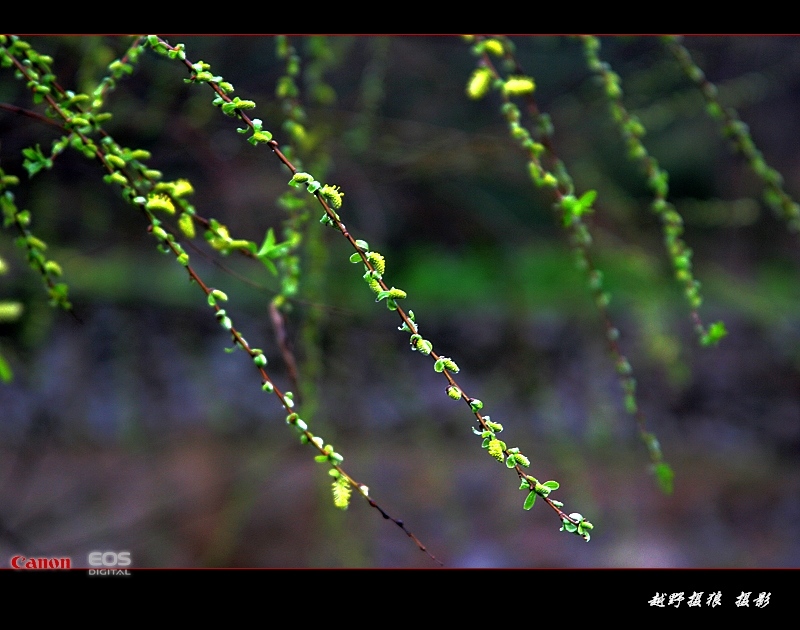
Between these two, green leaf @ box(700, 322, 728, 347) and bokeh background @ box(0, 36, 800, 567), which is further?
bokeh background @ box(0, 36, 800, 567)

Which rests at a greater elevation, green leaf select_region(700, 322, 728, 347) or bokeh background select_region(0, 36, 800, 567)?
bokeh background select_region(0, 36, 800, 567)

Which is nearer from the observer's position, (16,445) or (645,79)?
(645,79)

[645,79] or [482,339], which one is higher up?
[482,339]

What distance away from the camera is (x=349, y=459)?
507 cm

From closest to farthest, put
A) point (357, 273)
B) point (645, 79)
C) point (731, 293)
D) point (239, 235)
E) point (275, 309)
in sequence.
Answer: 1. point (275, 309)
2. point (645, 79)
3. point (731, 293)
4. point (239, 235)
5. point (357, 273)

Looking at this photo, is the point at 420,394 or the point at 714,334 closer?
the point at 714,334

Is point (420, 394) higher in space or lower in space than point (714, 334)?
higher

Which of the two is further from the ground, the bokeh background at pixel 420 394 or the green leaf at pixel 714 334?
the bokeh background at pixel 420 394

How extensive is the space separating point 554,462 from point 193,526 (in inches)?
102

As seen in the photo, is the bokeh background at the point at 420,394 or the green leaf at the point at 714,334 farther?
the bokeh background at the point at 420,394
